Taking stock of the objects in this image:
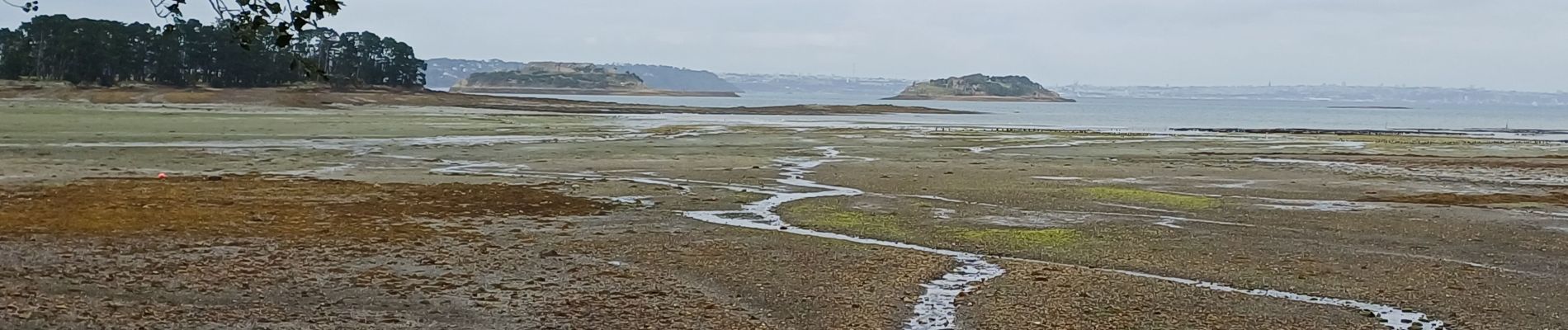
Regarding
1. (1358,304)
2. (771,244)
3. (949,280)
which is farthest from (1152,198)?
(1358,304)

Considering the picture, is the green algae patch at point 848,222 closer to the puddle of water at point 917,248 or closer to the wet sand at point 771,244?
the wet sand at point 771,244

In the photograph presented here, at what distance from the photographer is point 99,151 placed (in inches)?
1294

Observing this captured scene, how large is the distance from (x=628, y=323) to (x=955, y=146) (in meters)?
37.1

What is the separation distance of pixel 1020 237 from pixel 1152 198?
7.38m

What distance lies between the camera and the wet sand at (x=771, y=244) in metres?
10.8

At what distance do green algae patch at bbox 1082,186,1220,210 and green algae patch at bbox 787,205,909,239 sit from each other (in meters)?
5.04

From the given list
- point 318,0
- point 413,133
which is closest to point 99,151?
point 413,133

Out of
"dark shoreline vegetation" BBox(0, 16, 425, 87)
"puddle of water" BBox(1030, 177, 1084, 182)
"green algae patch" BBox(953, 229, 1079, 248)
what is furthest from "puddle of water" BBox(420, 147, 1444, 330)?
"dark shoreline vegetation" BBox(0, 16, 425, 87)

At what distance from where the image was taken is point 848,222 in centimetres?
1872

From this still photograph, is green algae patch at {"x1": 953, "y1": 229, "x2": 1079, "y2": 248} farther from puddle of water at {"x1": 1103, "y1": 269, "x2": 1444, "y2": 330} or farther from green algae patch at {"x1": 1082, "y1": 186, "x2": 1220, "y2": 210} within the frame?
green algae patch at {"x1": 1082, "y1": 186, "x2": 1220, "y2": 210}

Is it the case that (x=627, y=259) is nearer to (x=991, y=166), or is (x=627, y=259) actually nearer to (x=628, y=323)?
(x=628, y=323)

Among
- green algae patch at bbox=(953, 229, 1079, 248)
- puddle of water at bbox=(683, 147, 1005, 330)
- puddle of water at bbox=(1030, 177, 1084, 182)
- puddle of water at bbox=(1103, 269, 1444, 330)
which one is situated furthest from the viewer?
puddle of water at bbox=(1030, 177, 1084, 182)

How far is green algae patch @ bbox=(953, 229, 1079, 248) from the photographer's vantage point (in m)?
16.1

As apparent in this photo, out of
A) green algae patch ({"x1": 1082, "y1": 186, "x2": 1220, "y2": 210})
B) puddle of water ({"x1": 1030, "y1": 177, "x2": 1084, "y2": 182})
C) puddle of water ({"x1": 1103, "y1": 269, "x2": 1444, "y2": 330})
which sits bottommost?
puddle of water ({"x1": 1030, "y1": 177, "x2": 1084, "y2": 182})
